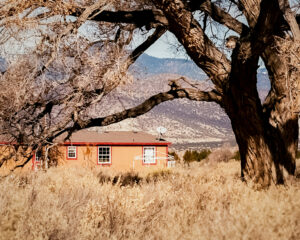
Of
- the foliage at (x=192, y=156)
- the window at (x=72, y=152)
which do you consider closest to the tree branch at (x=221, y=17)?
the window at (x=72, y=152)

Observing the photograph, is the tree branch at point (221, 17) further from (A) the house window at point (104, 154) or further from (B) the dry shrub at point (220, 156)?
(B) the dry shrub at point (220, 156)

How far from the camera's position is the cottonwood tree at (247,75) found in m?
6.60

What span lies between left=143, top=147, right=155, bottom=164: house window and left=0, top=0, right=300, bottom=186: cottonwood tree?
20.1 meters

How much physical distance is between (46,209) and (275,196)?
4.27 m

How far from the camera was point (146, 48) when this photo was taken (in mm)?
9727

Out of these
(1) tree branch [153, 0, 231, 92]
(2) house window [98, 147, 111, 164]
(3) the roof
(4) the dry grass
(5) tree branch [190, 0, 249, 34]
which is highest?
(5) tree branch [190, 0, 249, 34]

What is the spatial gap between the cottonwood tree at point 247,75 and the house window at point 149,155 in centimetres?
2005

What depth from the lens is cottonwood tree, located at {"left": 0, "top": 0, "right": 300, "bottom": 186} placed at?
6.60m

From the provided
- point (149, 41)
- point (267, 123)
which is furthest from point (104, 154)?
point (267, 123)

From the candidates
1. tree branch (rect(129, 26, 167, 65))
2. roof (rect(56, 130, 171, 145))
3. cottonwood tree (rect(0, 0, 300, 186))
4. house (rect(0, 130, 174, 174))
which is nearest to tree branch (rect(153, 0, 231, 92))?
cottonwood tree (rect(0, 0, 300, 186))

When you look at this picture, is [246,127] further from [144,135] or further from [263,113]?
[144,135]

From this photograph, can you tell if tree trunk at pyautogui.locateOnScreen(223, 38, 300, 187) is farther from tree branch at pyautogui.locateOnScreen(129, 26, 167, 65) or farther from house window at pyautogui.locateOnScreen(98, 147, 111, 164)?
house window at pyautogui.locateOnScreen(98, 147, 111, 164)

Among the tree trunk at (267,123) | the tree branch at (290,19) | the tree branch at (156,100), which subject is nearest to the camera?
the tree branch at (290,19)

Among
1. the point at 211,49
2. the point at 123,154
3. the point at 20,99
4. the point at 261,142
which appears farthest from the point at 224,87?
the point at 123,154
